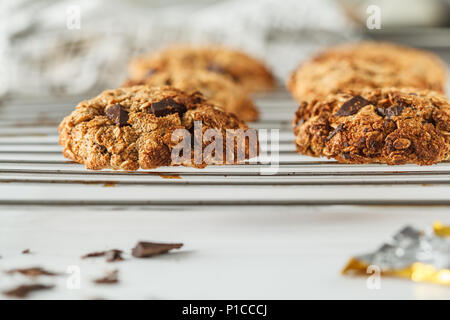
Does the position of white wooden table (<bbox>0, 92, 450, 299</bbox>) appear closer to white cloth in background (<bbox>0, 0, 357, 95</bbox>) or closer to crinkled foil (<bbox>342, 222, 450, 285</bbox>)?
crinkled foil (<bbox>342, 222, 450, 285</bbox>)

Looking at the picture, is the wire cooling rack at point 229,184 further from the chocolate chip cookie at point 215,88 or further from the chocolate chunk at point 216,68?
the chocolate chunk at point 216,68

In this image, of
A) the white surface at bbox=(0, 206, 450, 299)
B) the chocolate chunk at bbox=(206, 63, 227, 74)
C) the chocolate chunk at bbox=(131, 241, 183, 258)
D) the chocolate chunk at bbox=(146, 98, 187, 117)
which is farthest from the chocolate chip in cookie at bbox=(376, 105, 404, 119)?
the chocolate chunk at bbox=(206, 63, 227, 74)

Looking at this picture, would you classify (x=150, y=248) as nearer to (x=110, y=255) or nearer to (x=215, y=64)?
(x=110, y=255)

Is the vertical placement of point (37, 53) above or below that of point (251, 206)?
above

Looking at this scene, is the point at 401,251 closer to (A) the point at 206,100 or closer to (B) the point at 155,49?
(A) the point at 206,100

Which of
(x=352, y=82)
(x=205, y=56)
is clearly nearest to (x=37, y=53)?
(x=205, y=56)
